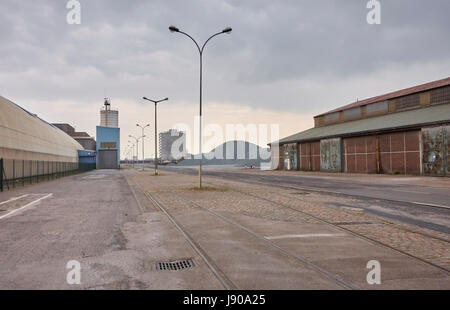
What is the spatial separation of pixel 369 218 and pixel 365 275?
17.6 feet

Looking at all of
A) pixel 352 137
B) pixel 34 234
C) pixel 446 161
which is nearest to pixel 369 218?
pixel 34 234

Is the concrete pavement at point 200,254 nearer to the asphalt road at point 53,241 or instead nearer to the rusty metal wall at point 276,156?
the asphalt road at point 53,241

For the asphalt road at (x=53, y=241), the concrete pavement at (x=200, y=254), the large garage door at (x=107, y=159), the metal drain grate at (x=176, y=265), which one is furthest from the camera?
the large garage door at (x=107, y=159)

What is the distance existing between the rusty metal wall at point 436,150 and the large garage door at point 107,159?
260 feet

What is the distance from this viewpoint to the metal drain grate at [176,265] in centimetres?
516

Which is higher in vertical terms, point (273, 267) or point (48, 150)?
point (48, 150)

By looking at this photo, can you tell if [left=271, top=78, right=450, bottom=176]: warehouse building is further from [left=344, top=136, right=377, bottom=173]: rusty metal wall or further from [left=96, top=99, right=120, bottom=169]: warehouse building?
[left=96, top=99, right=120, bottom=169]: warehouse building

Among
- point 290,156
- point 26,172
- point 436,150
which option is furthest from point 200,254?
point 290,156

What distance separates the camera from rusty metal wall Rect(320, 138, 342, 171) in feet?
147

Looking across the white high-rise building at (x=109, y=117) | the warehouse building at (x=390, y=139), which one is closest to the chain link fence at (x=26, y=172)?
the warehouse building at (x=390, y=139)

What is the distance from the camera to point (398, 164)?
36375 mm

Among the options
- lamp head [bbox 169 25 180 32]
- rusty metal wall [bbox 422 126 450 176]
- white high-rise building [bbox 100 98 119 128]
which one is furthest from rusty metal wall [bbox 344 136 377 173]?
white high-rise building [bbox 100 98 119 128]

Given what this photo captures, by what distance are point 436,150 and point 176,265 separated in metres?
34.4
